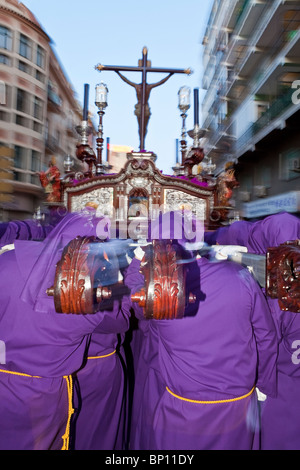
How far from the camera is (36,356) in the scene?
149cm

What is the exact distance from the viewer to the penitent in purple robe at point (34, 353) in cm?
145

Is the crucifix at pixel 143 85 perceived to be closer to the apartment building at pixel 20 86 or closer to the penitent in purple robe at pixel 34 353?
the apartment building at pixel 20 86

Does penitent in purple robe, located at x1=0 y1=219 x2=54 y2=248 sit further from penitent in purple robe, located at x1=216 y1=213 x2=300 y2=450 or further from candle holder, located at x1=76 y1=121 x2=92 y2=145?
candle holder, located at x1=76 y1=121 x2=92 y2=145

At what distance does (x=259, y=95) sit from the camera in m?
10.7

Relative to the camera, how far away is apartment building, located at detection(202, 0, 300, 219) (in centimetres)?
843

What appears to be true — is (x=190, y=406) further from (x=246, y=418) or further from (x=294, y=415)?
(x=294, y=415)

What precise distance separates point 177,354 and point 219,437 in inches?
19.8

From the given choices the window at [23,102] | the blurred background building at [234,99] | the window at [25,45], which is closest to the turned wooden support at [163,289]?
the blurred background building at [234,99]

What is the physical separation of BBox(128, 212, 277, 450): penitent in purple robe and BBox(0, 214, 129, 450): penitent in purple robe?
1.67 feet

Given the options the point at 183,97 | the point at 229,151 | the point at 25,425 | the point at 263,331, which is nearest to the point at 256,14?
the point at 229,151

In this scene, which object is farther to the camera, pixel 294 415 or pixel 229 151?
pixel 229 151

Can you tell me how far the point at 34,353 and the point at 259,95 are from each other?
12.3 m

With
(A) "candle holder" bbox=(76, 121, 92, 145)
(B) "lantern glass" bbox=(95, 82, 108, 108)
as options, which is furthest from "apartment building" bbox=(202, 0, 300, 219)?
(A) "candle holder" bbox=(76, 121, 92, 145)

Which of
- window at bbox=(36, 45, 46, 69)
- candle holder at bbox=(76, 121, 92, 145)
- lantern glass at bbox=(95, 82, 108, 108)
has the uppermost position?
window at bbox=(36, 45, 46, 69)
